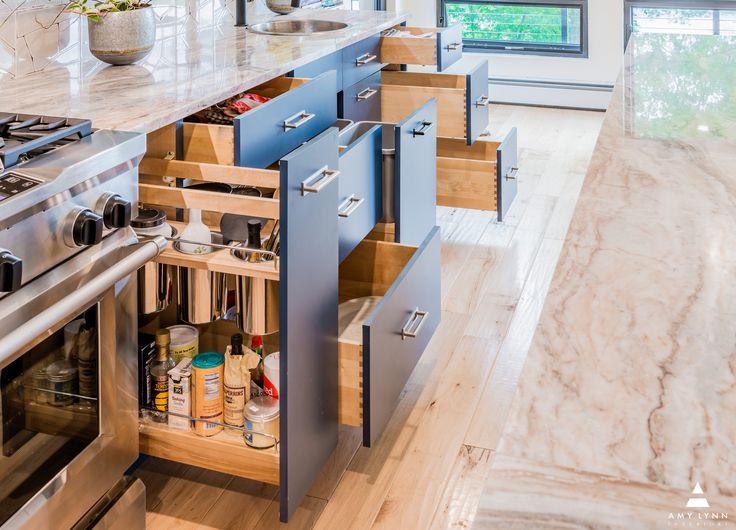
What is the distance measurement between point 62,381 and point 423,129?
128 centimetres

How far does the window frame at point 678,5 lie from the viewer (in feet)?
17.7

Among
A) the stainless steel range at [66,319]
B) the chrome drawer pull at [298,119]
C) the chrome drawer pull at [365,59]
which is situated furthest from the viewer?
the chrome drawer pull at [365,59]

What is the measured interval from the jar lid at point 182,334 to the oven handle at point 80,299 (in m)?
0.32

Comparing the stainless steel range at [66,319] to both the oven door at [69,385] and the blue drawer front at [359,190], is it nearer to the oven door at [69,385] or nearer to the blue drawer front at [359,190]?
the oven door at [69,385]

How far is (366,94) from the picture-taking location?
10.3 feet

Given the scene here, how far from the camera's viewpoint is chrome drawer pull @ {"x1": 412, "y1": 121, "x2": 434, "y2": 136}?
A: 7.70ft

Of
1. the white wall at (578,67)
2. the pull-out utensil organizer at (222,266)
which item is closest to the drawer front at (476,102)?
the pull-out utensil organizer at (222,266)

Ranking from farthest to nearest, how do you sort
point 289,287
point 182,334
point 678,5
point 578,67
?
point 578,67 < point 678,5 < point 182,334 < point 289,287

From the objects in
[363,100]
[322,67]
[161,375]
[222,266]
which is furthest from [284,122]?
[363,100]

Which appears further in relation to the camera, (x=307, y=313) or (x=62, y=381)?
(x=307, y=313)

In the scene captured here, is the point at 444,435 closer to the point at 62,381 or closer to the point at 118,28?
the point at 62,381

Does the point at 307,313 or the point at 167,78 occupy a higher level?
the point at 167,78

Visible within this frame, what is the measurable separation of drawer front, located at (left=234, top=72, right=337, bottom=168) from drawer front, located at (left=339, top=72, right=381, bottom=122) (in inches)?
23.2

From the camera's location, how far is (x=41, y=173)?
1.30m
